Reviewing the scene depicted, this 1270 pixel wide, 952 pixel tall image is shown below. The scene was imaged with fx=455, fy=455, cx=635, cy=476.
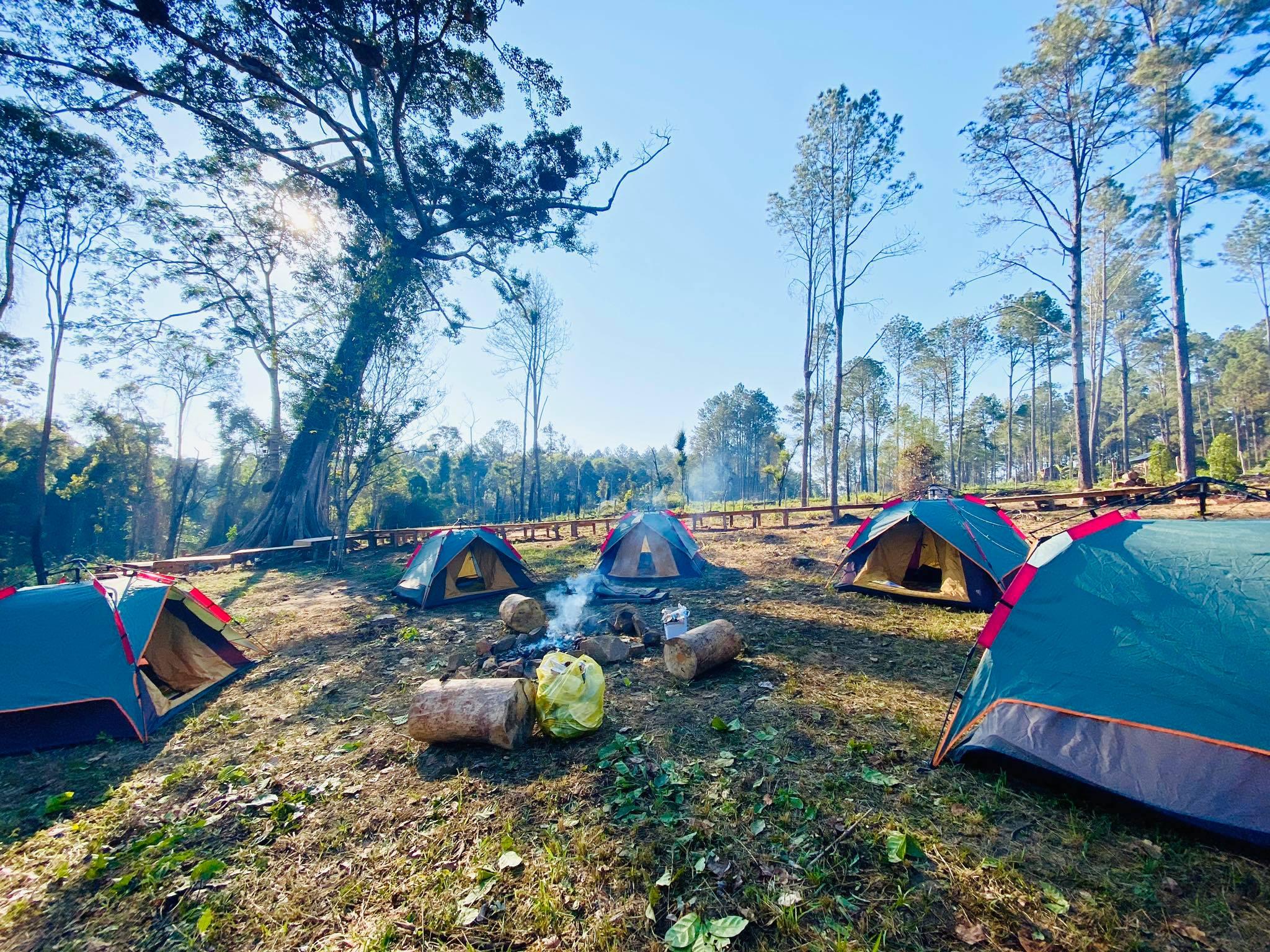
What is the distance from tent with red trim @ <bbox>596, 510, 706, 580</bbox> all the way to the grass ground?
17.2ft

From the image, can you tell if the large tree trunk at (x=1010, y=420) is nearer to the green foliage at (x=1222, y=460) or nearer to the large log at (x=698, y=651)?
the green foliage at (x=1222, y=460)

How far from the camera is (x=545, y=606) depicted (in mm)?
8172

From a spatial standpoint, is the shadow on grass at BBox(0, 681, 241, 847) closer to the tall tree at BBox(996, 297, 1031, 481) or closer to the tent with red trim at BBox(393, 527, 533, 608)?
the tent with red trim at BBox(393, 527, 533, 608)

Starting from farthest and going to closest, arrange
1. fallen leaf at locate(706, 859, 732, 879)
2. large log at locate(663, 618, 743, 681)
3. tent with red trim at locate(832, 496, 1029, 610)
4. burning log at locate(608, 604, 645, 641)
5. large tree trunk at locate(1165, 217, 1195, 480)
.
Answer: large tree trunk at locate(1165, 217, 1195, 480) → tent with red trim at locate(832, 496, 1029, 610) → burning log at locate(608, 604, 645, 641) → large log at locate(663, 618, 743, 681) → fallen leaf at locate(706, 859, 732, 879)

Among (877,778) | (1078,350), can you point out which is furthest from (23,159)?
(1078,350)

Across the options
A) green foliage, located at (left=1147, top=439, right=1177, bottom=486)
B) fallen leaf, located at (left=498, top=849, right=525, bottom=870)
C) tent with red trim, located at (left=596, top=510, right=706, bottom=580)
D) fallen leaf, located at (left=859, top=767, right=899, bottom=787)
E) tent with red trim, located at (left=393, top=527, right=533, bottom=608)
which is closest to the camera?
fallen leaf, located at (left=498, top=849, right=525, bottom=870)

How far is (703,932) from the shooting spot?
7.11ft

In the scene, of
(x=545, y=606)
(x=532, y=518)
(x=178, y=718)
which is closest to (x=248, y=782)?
(x=178, y=718)

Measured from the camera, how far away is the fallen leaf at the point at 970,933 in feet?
6.80

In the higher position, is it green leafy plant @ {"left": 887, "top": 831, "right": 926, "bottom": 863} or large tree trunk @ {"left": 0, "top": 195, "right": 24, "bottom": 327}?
large tree trunk @ {"left": 0, "top": 195, "right": 24, "bottom": 327}

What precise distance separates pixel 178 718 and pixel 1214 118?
2641 cm

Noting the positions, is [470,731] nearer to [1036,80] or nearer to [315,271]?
[315,271]

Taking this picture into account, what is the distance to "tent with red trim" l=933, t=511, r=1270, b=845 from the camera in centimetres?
253

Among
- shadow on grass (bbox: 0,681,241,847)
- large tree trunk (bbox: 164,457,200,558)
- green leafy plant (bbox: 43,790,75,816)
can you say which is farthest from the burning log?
large tree trunk (bbox: 164,457,200,558)
